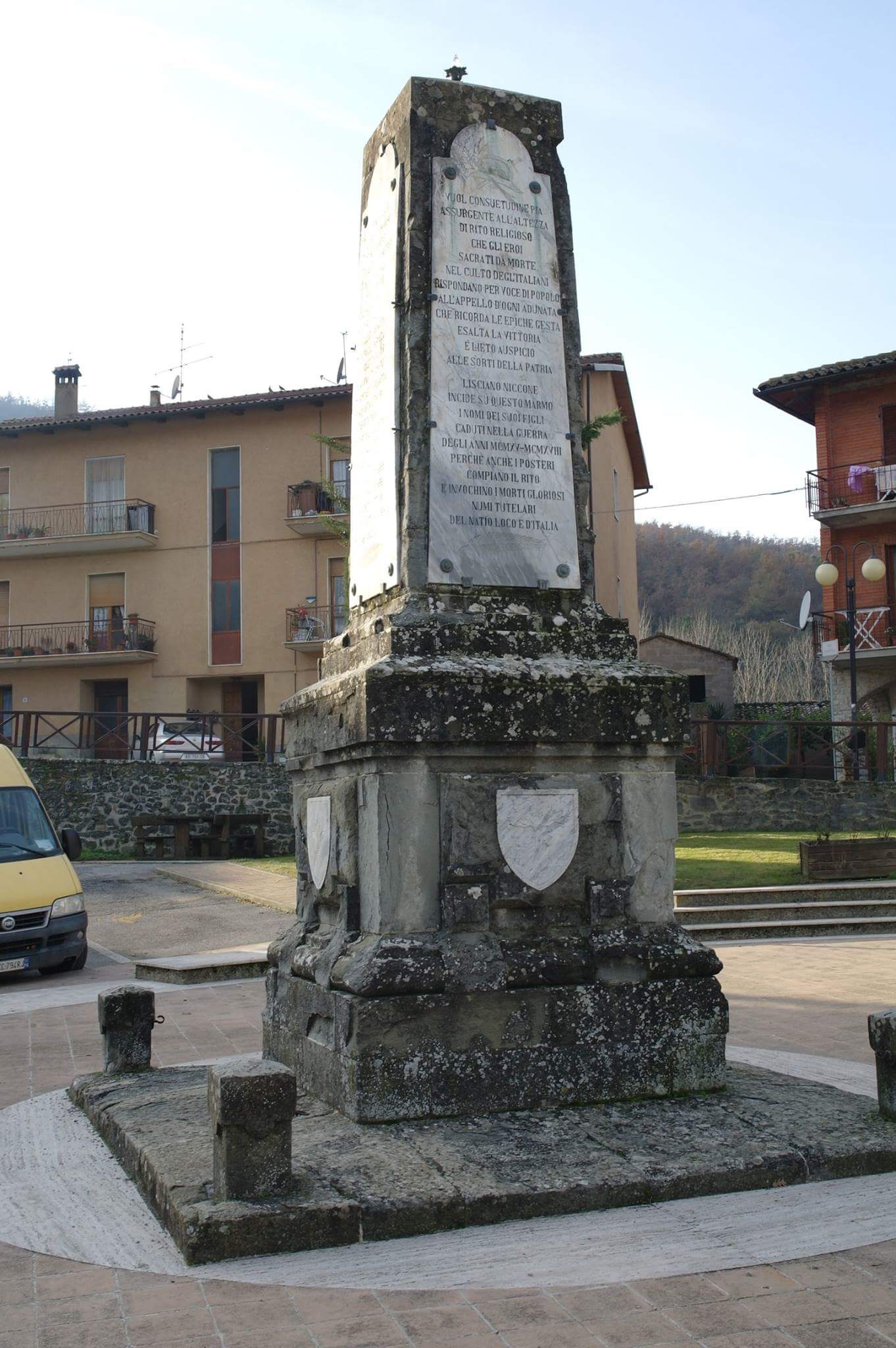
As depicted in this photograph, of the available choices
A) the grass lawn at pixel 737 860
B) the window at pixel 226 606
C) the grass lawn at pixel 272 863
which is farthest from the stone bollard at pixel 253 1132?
the window at pixel 226 606

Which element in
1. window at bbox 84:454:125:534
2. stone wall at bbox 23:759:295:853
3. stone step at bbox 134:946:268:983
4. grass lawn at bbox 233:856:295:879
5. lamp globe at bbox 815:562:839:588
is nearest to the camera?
stone step at bbox 134:946:268:983

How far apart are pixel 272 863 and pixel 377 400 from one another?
643 inches

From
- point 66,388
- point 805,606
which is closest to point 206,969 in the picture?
point 805,606

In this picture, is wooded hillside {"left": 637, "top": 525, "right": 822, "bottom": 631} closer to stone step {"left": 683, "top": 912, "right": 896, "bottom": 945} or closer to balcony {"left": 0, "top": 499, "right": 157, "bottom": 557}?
balcony {"left": 0, "top": 499, "right": 157, "bottom": 557}

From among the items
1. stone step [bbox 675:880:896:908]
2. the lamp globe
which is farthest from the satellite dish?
stone step [bbox 675:880:896:908]

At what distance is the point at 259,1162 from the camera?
12.3 feet

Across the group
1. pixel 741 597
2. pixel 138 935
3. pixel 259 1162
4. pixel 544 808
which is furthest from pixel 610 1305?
pixel 741 597

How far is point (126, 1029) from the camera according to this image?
5879 mm

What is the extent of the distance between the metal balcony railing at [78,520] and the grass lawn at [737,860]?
18941mm

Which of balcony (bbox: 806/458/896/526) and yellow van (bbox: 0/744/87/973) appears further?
balcony (bbox: 806/458/896/526)

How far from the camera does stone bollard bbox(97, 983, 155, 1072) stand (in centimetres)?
587

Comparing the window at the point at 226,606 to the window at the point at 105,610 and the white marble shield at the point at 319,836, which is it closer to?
the window at the point at 105,610

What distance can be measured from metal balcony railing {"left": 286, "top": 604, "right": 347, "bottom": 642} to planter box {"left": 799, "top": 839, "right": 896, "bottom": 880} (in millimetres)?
18167

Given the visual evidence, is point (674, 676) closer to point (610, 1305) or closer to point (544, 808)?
point (544, 808)
